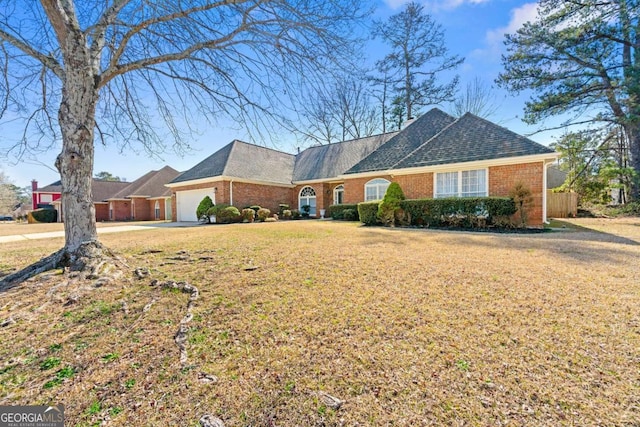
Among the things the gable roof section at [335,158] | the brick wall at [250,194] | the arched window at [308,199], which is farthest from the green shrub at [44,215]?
the arched window at [308,199]

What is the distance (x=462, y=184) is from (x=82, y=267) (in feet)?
42.3

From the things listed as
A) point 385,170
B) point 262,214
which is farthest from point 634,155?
point 262,214

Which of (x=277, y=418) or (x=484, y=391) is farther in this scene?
(x=484, y=391)

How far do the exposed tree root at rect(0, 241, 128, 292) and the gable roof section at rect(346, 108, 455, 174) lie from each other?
41.9 feet

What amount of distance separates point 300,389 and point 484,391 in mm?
1222

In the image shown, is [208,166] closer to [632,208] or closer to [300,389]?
[300,389]

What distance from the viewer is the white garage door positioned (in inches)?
739

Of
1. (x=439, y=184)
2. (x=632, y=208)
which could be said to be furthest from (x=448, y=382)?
(x=632, y=208)

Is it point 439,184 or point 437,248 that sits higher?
point 439,184

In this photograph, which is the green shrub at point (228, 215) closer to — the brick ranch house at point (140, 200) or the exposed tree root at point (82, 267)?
the brick ranch house at point (140, 200)

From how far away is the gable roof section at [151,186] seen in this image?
25.6m

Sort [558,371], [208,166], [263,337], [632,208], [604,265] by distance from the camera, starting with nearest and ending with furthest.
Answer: [558,371]
[263,337]
[604,265]
[632,208]
[208,166]

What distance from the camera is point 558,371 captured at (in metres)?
1.90

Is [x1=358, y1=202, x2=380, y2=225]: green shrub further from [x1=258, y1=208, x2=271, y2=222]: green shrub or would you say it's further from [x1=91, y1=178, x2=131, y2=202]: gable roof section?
[x1=91, y1=178, x2=131, y2=202]: gable roof section
